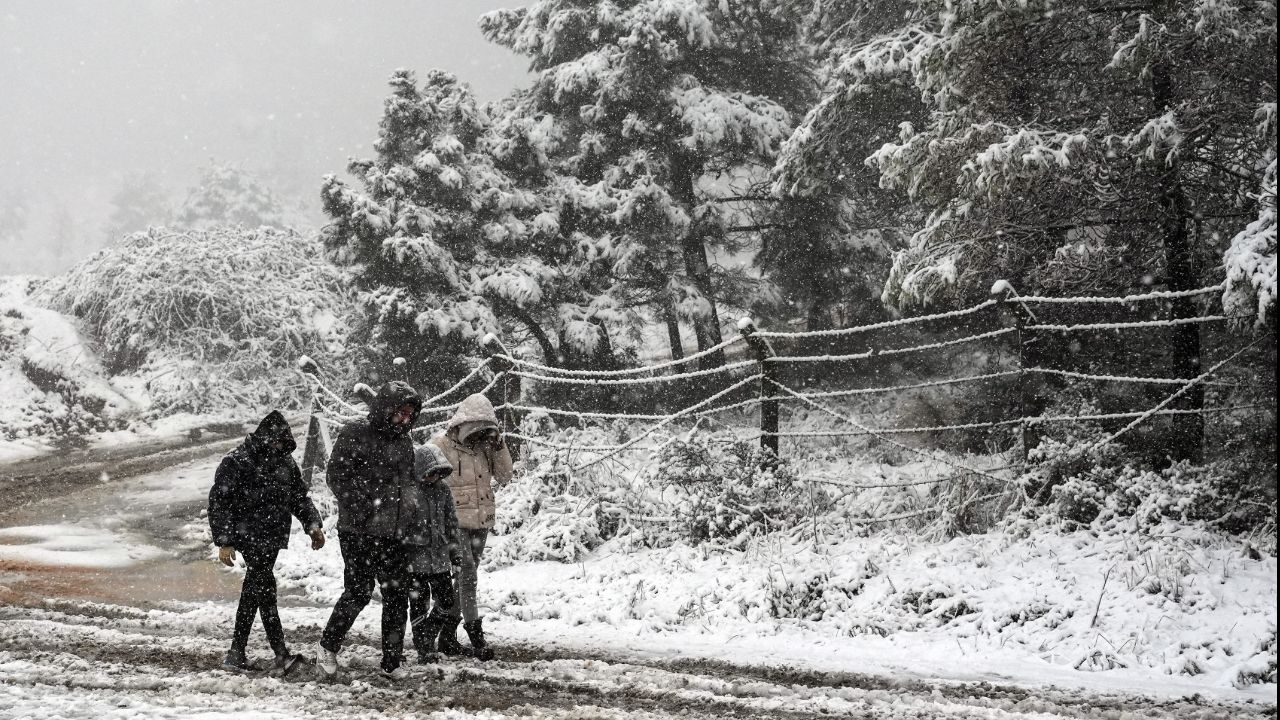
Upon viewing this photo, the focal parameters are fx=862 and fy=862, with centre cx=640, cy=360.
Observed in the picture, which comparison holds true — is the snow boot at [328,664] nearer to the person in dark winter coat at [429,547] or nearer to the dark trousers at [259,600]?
the dark trousers at [259,600]

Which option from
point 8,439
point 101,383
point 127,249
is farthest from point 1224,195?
point 127,249

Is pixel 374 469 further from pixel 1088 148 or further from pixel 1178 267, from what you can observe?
pixel 1178 267

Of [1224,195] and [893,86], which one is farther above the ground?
[893,86]

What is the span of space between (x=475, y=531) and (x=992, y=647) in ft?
10.8

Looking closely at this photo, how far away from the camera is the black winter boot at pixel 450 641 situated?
5.23m

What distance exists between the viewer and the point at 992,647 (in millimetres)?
5223

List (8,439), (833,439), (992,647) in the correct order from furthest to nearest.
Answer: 1. (8,439)
2. (833,439)
3. (992,647)

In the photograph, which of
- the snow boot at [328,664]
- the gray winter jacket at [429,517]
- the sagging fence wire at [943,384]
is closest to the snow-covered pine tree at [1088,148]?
the sagging fence wire at [943,384]

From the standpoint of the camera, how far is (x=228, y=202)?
51.2 meters

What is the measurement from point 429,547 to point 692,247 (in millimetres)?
10088

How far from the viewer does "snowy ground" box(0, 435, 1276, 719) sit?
4219 mm

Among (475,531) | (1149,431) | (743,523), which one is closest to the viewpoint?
(475,531)

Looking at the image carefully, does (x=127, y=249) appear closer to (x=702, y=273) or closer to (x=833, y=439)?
(x=702, y=273)

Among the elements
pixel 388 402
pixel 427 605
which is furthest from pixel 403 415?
pixel 427 605
